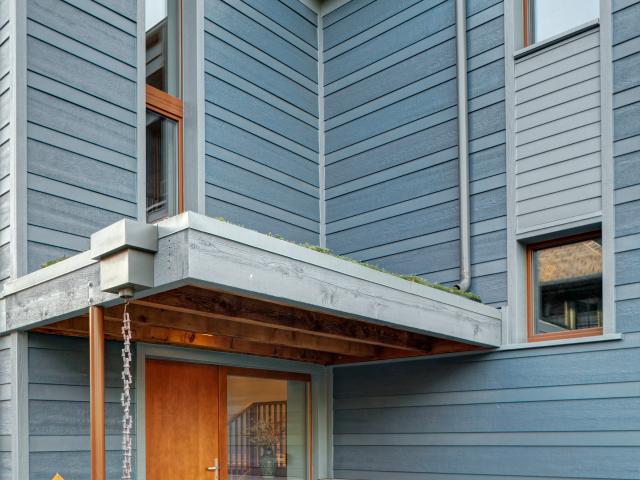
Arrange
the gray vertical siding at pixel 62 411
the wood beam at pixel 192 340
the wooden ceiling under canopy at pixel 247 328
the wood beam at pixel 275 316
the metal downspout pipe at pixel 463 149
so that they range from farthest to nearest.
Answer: the metal downspout pipe at pixel 463 149
the wood beam at pixel 192 340
the gray vertical siding at pixel 62 411
the wooden ceiling under canopy at pixel 247 328
the wood beam at pixel 275 316

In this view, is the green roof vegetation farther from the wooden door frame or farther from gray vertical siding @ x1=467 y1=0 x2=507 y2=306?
gray vertical siding @ x1=467 y1=0 x2=507 y2=306

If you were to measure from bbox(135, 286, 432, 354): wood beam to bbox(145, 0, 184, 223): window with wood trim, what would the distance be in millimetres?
1540

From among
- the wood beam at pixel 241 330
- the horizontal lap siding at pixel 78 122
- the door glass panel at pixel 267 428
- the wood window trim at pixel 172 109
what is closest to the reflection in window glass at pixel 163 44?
the wood window trim at pixel 172 109

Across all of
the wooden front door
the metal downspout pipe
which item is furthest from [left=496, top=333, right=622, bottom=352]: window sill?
the wooden front door

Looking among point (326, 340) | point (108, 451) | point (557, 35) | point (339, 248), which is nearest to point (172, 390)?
point (108, 451)

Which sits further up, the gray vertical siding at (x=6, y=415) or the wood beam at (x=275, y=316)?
the wood beam at (x=275, y=316)

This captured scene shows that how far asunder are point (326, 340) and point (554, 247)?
166 cm

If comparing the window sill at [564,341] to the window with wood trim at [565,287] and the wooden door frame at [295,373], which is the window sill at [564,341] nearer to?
the window with wood trim at [565,287]

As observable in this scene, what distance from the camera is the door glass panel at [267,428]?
4.96 meters

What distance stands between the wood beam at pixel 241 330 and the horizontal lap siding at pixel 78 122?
0.76 meters

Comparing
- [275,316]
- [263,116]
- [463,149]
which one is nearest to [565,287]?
[463,149]

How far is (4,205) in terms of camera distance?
387 cm

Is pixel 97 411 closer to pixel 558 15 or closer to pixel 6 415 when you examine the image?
pixel 6 415

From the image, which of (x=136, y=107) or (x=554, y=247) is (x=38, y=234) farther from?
(x=554, y=247)
